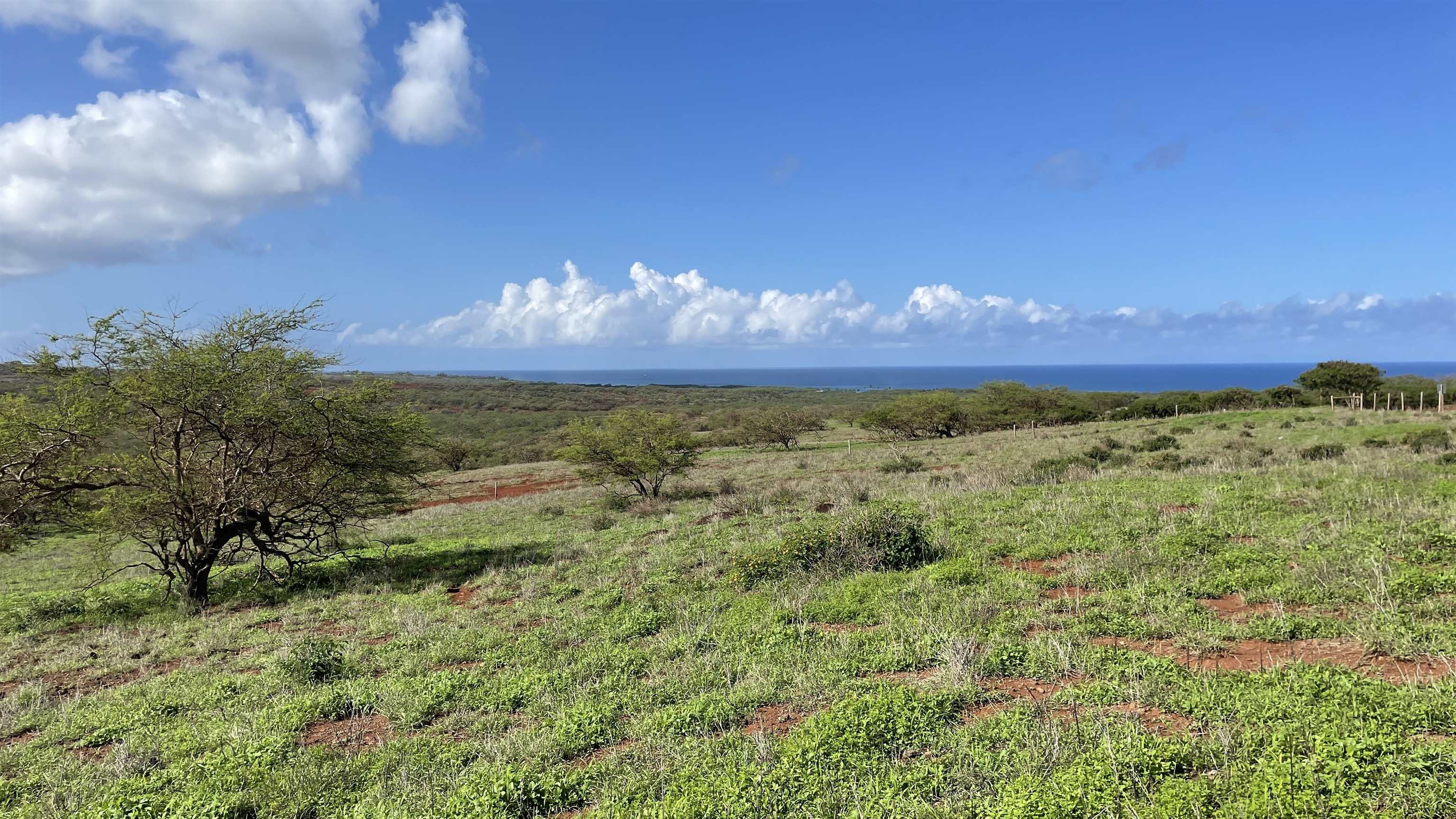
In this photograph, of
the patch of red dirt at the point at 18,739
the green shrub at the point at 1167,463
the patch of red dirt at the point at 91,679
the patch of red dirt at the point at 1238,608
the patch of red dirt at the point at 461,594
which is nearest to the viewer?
the patch of red dirt at the point at 1238,608

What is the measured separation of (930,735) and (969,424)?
5912cm

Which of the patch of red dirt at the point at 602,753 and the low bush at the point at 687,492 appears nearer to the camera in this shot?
the patch of red dirt at the point at 602,753

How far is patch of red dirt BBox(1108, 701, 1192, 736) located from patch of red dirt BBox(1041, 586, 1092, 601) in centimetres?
275

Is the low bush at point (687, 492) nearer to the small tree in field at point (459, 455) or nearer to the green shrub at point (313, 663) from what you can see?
the green shrub at point (313, 663)

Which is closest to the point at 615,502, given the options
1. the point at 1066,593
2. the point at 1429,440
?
the point at 1066,593

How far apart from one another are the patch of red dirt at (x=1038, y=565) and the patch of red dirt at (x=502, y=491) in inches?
1161

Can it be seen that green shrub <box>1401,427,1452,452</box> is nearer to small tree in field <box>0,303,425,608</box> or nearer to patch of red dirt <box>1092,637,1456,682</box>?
A: patch of red dirt <box>1092,637,1456,682</box>

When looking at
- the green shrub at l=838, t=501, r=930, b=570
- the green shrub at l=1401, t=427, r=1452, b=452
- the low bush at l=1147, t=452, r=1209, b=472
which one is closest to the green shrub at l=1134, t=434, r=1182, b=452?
the low bush at l=1147, t=452, r=1209, b=472

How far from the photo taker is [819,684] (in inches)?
258

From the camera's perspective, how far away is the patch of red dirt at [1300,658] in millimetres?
5383

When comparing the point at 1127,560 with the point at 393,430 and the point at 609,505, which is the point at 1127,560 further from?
the point at 609,505

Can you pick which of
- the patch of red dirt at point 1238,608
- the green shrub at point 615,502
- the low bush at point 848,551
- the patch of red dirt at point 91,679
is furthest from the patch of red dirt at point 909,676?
the green shrub at point 615,502

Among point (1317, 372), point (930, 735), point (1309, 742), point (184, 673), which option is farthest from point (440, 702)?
point (1317, 372)

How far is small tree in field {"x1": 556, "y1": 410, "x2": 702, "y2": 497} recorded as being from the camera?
2758 centimetres
